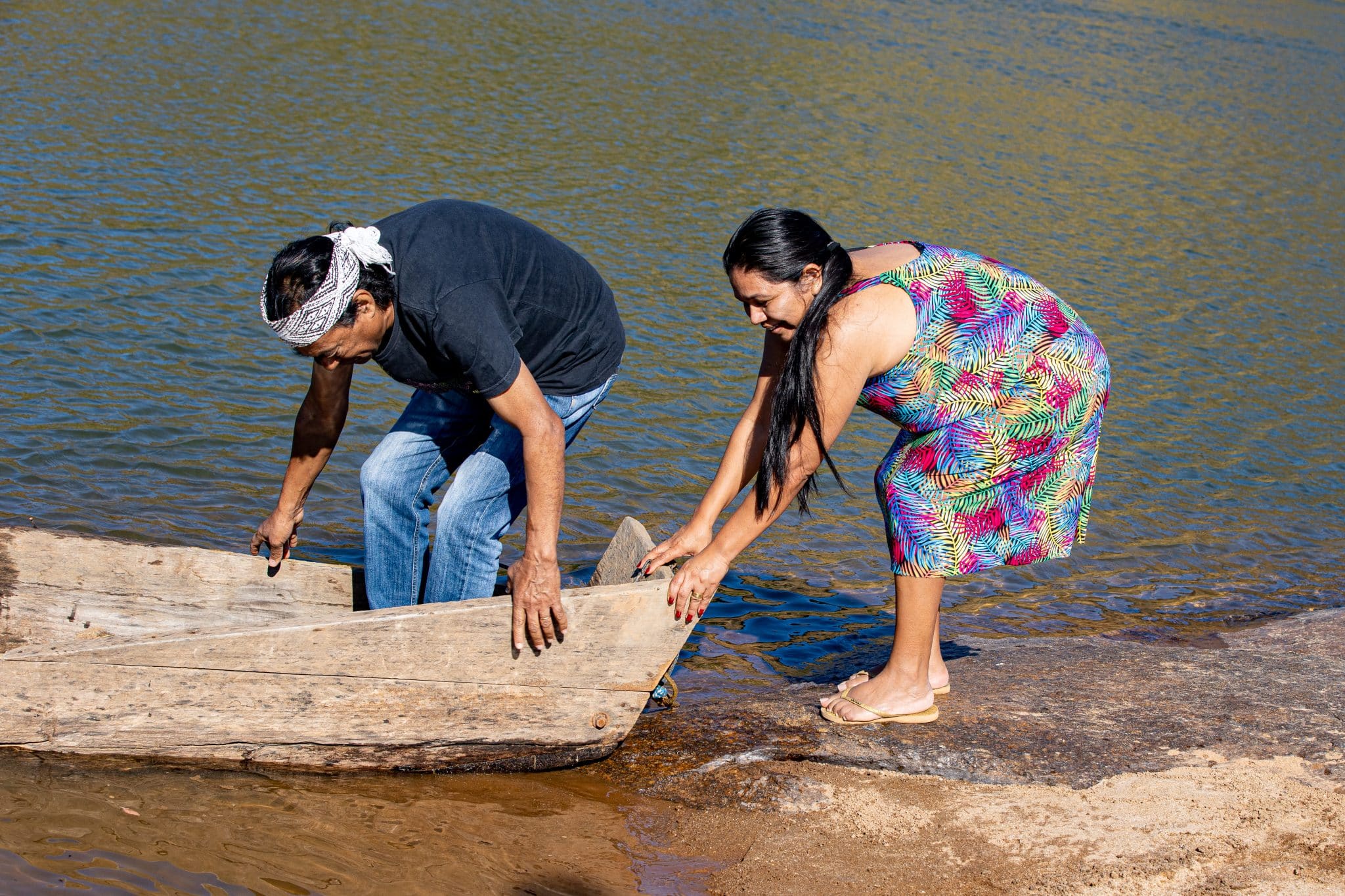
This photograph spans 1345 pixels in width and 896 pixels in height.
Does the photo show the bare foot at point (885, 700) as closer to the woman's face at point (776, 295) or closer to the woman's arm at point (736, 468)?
the woman's arm at point (736, 468)

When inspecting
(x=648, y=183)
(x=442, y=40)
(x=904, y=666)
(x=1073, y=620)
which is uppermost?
(x=442, y=40)

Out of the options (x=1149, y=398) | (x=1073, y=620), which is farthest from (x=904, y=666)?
(x=1149, y=398)

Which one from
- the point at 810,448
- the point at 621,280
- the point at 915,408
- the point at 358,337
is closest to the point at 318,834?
the point at 358,337

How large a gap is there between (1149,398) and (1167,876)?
5917 millimetres

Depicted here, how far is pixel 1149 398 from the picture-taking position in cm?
862

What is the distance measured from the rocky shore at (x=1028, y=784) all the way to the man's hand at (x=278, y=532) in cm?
125

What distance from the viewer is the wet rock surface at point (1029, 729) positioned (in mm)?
3746

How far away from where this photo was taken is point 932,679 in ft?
13.6

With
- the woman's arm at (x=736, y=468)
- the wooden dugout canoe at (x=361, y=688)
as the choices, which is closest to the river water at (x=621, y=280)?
the wooden dugout canoe at (x=361, y=688)

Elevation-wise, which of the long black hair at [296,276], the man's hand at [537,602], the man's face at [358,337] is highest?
the long black hair at [296,276]

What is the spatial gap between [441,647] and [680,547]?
75 centimetres

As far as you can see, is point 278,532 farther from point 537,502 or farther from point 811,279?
point 811,279

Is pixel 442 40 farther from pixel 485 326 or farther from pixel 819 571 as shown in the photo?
pixel 485 326

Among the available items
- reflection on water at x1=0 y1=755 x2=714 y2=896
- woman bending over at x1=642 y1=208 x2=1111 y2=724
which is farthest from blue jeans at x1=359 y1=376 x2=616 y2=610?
reflection on water at x1=0 y1=755 x2=714 y2=896
